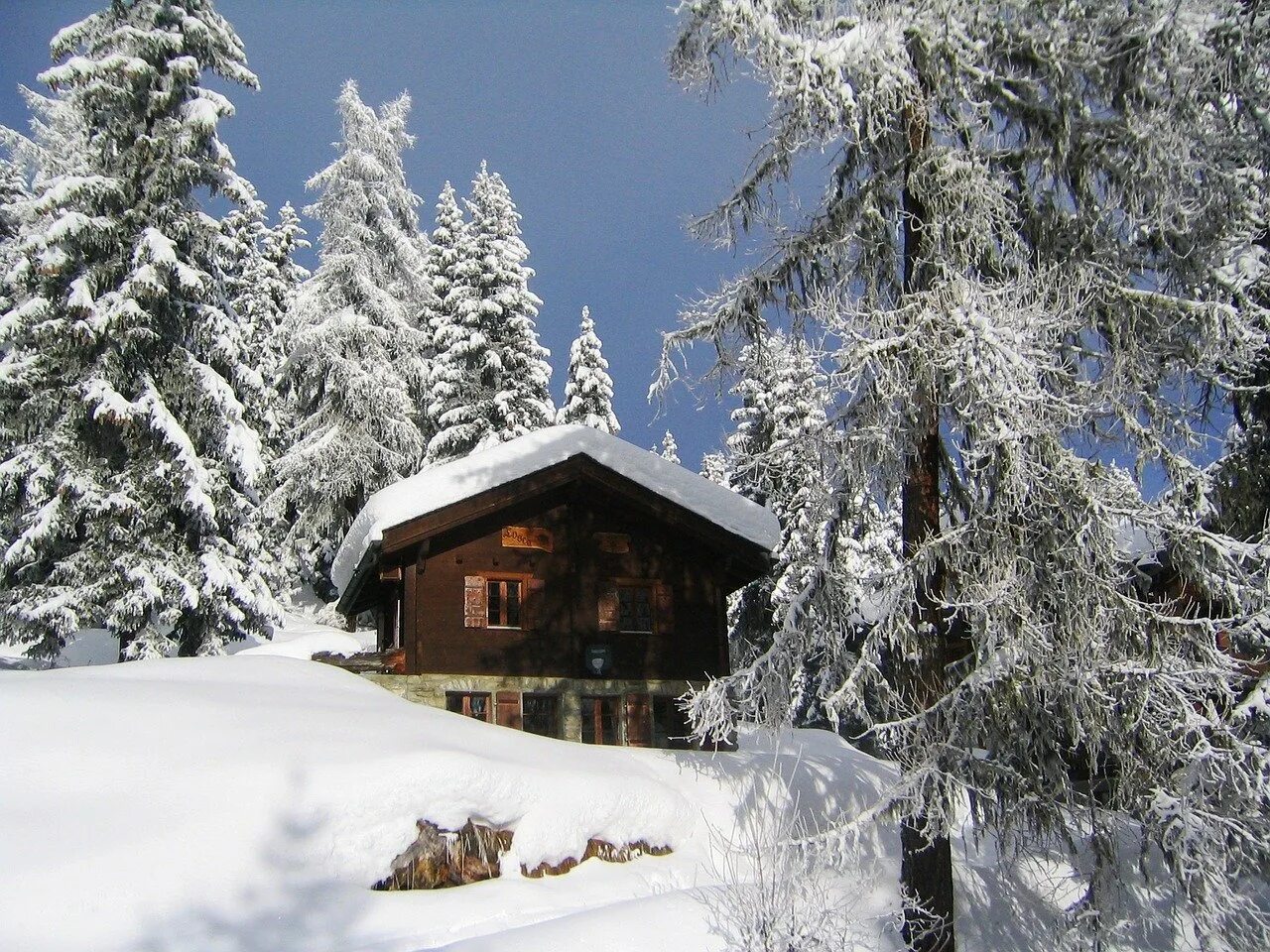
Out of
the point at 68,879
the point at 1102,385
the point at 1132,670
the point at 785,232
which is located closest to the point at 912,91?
the point at 785,232

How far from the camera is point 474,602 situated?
2030 cm

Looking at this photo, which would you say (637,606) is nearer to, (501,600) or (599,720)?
(599,720)


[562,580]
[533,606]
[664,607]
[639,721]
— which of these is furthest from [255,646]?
[664,607]

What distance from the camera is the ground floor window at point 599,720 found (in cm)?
2039

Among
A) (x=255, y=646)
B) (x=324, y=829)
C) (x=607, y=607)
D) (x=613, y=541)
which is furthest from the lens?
(x=255, y=646)

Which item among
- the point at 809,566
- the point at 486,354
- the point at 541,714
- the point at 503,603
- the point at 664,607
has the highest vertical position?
the point at 486,354

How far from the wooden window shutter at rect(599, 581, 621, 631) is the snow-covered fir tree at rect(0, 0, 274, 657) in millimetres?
7272

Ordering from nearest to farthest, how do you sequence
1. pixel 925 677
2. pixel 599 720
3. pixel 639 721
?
pixel 925 677 < pixel 599 720 < pixel 639 721

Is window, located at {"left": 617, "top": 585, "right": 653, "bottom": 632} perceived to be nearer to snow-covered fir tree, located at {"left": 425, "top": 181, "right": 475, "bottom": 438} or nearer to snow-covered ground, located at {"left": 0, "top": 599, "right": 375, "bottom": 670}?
snow-covered ground, located at {"left": 0, "top": 599, "right": 375, "bottom": 670}

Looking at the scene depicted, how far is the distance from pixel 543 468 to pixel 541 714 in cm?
516

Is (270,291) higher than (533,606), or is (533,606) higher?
(270,291)

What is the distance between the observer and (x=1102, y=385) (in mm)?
9570

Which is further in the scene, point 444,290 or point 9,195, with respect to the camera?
point 444,290

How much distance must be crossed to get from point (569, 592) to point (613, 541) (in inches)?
61.2
